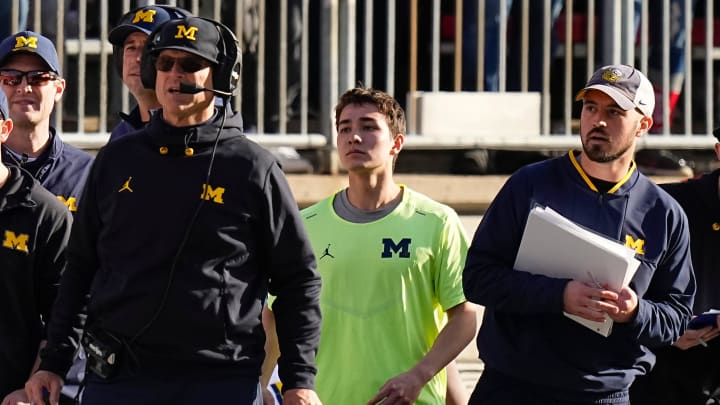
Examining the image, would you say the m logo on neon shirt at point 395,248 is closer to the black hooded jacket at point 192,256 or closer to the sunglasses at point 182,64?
the black hooded jacket at point 192,256

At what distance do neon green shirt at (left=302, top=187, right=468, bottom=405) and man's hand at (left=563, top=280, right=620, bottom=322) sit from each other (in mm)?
978

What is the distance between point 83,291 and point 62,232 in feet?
2.03

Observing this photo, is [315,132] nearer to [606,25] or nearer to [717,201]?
[606,25]

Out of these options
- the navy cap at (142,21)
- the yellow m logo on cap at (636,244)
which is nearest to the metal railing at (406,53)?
the navy cap at (142,21)

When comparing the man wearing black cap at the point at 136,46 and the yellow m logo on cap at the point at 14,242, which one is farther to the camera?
the man wearing black cap at the point at 136,46

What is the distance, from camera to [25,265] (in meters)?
5.75

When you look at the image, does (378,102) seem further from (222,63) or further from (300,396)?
(300,396)

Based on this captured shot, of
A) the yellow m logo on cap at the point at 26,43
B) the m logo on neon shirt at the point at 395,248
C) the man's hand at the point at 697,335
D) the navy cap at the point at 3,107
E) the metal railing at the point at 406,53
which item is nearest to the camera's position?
the navy cap at the point at 3,107

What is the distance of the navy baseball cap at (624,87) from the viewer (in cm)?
596

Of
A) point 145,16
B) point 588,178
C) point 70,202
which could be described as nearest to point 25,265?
point 70,202

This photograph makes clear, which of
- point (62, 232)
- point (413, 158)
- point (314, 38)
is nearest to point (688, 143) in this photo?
point (413, 158)

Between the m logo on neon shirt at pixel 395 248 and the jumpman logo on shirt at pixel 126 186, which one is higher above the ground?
the jumpman logo on shirt at pixel 126 186

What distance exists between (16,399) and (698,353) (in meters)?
2.73

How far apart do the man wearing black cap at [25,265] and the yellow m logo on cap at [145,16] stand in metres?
0.96
